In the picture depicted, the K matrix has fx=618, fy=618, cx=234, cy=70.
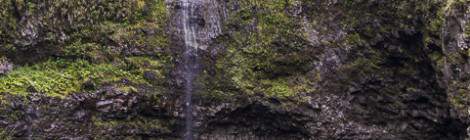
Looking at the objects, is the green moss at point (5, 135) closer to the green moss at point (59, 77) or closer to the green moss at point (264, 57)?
the green moss at point (59, 77)

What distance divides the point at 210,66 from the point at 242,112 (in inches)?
45.8

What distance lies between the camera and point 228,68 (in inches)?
494

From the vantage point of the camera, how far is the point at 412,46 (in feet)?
38.7

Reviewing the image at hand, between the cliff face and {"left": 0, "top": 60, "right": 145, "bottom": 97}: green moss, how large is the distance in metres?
0.02

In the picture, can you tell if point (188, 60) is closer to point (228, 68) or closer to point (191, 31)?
point (191, 31)

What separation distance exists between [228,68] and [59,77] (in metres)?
3.31

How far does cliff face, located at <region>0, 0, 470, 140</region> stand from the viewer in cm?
1157

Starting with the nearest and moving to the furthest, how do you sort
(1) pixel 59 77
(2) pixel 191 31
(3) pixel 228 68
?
(1) pixel 59 77 < (3) pixel 228 68 < (2) pixel 191 31

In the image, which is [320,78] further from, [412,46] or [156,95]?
[156,95]

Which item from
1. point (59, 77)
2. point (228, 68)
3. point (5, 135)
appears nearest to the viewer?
point (5, 135)

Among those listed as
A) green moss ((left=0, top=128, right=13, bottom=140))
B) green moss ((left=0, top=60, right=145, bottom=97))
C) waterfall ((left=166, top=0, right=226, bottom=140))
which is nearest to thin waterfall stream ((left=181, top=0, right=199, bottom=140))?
waterfall ((left=166, top=0, right=226, bottom=140))

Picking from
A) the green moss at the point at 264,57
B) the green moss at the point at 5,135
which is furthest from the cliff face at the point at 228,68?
the green moss at the point at 5,135

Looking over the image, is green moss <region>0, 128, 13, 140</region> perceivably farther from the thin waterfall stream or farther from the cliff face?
the thin waterfall stream

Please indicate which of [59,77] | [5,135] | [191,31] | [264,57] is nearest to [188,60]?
[191,31]
